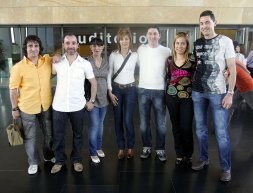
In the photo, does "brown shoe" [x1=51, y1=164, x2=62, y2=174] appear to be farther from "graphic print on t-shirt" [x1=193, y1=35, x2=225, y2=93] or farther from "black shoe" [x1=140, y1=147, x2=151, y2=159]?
"graphic print on t-shirt" [x1=193, y1=35, x2=225, y2=93]

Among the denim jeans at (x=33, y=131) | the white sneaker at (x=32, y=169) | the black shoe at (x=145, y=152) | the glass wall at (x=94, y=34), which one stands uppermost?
the glass wall at (x=94, y=34)

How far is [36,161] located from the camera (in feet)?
14.3

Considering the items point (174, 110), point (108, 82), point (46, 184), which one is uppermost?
point (108, 82)

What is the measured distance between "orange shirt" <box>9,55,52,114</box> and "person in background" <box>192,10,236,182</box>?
201 cm

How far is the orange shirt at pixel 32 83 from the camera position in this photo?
3.89 metres

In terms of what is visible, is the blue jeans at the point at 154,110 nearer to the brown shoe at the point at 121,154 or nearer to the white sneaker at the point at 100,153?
the brown shoe at the point at 121,154

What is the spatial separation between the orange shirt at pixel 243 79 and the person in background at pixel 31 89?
8.97 feet

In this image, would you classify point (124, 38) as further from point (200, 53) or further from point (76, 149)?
point (76, 149)

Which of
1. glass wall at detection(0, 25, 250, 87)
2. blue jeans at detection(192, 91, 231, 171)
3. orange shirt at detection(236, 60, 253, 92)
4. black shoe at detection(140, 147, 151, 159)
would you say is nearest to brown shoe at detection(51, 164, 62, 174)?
black shoe at detection(140, 147, 151, 159)

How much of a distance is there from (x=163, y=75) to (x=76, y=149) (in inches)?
65.8

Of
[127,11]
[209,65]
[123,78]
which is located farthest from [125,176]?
[127,11]

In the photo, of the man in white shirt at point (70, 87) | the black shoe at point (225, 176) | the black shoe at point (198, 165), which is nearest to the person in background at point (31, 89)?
the man in white shirt at point (70, 87)

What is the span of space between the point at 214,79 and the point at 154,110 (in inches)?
44.7

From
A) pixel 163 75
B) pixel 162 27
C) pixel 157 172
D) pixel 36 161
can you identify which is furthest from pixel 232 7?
pixel 36 161
